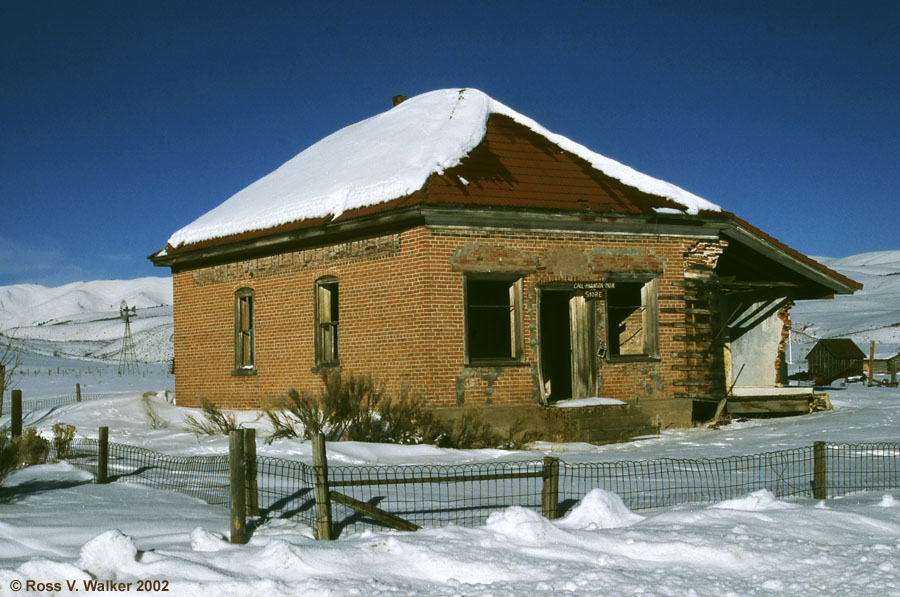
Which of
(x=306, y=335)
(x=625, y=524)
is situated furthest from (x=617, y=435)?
(x=625, y=524)

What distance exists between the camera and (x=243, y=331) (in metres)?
20.0

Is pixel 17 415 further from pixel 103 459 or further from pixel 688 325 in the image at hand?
pixel 688 325

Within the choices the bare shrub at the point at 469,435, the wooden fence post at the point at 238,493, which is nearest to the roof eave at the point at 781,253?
the bare shrub at the point at 469,435

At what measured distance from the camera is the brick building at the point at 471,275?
16.4 meters

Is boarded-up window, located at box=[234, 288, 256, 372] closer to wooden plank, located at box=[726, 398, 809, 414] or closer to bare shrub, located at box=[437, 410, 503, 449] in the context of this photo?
bare shrub, located at box=[437, 410, 503, 449]

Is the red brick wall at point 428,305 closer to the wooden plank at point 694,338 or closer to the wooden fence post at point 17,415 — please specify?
the wooden plank at point 694,338

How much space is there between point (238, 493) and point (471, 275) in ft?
29.9

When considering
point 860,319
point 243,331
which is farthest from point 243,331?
point 860,319

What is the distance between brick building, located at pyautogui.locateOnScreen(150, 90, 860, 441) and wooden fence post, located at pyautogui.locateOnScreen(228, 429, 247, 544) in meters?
8.08

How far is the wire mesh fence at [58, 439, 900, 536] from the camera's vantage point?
9445 millimetres

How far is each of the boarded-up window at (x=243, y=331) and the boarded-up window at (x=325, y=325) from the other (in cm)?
236

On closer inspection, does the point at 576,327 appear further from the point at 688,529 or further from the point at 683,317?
the point at 688,529

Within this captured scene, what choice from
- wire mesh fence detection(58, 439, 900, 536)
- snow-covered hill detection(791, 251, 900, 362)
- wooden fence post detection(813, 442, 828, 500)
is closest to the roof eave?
wire mesh fence detection(58, 439, 900, 536)

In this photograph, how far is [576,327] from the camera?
57.1 ft
